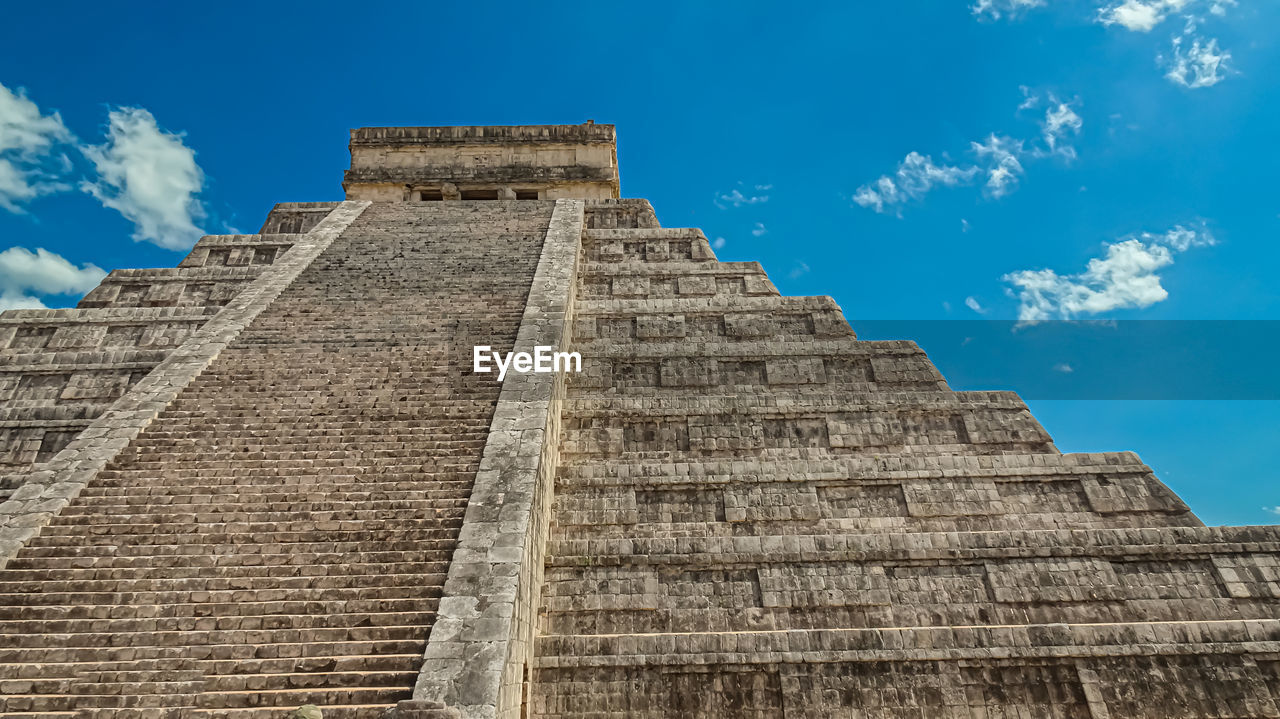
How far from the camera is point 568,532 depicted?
817 cm

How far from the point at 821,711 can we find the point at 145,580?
6261mm

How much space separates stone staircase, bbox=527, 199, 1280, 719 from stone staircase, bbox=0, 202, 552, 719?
1.76 m

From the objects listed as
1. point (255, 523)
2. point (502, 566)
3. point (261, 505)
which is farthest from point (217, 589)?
point (502, 566)

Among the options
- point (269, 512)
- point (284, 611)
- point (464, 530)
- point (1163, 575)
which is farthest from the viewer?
point (1163, 575)

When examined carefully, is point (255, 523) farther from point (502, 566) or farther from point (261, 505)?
point (502, 566)

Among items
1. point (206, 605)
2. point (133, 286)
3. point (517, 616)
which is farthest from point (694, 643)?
point (133, 286)

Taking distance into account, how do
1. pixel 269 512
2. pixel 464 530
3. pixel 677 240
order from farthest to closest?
pixel 677 240, pixel 269 512, pixel 464 530

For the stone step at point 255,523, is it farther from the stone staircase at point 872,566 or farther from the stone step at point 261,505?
the stone staircase at point 872,566

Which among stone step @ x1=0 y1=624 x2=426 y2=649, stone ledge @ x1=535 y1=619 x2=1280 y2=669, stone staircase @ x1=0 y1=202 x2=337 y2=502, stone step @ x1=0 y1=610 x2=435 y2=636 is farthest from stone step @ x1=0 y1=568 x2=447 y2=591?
stone staircase @ x1=0 y1=202 x2=337 y2=502

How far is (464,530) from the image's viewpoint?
20.9 ft

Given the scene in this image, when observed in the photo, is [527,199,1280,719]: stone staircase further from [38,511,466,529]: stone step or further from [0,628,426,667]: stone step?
[0,628,426,667]: stone step

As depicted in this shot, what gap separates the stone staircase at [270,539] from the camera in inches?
205

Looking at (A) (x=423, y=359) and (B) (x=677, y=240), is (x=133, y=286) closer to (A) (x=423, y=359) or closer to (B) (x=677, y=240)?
(A) (x=423, y=359)

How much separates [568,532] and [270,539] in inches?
123
